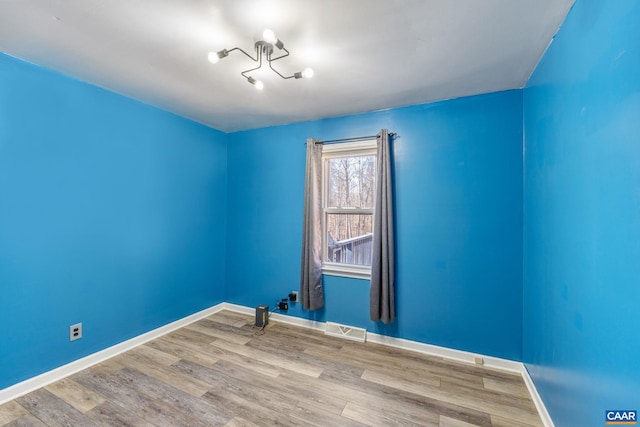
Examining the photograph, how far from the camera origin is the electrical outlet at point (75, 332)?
214 cm

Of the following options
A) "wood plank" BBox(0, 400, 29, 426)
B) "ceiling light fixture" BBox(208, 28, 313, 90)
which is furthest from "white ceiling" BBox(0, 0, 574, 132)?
"wood plank" BBox(0, 400, 29, 426)

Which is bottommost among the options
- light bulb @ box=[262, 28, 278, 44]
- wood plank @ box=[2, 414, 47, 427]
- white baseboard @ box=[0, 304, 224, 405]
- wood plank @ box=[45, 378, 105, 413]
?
wood plank @ box=[45, 378, 105, 413]

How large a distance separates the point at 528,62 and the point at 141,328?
13.4 feet

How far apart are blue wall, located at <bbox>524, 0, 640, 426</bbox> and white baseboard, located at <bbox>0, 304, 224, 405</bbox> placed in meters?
3.35

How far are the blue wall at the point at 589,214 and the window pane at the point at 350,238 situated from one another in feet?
4.85

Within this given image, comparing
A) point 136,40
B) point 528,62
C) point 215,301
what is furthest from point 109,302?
point 528,62

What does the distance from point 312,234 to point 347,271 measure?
571mm

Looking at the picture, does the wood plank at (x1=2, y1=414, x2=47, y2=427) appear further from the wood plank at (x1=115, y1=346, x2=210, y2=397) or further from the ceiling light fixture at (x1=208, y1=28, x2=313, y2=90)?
the ceiling light fixture at (x1=208, y1=28, x2=313, y2=90)

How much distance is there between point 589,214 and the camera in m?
1.16

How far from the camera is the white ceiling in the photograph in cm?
140

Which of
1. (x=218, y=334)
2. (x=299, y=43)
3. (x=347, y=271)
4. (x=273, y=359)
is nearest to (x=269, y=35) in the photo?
(x=299, y=43)

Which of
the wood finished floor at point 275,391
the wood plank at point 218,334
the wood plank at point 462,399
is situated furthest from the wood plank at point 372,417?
the wood plank at point 218,334

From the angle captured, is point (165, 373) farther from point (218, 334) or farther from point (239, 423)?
point (239, 423)

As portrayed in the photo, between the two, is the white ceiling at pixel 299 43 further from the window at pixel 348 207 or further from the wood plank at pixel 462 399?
the wood plank at pixel 462 399
